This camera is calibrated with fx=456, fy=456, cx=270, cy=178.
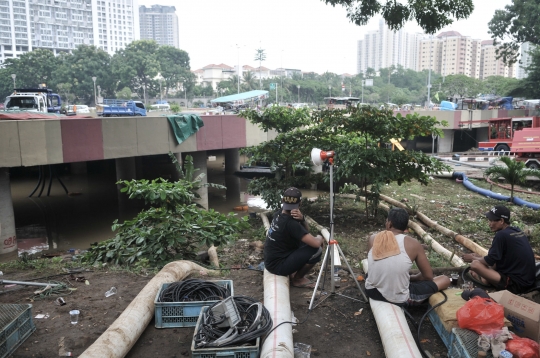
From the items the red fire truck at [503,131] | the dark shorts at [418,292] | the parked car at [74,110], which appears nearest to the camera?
the dark shorts at [418,292]

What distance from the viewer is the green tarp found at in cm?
1598

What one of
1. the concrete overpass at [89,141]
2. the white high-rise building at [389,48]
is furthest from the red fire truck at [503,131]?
the white high-rise building at [389,48]

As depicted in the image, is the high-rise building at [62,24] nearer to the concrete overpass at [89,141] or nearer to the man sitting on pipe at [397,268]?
the concrete overpass at [89,141]

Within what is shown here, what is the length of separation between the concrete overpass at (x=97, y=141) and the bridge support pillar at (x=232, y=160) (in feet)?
18.6

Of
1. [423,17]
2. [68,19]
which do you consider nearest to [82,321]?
[423,17]

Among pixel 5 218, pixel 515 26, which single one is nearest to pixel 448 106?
pixel 515 26

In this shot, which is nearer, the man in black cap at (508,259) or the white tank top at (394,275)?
the white tank top at (394,275)

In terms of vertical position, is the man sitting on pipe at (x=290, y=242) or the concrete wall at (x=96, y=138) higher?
the concrete wall at (x=96, y=138)

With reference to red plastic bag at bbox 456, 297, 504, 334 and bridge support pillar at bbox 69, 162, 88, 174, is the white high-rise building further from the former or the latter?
red plastic bag at bbox 456, 297, 504, 334

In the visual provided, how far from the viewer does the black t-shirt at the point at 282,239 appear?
5059 millimetres

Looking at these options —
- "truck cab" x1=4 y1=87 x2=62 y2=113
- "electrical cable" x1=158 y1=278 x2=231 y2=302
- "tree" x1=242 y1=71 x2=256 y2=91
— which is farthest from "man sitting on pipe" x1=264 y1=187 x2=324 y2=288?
"tree" x1=242 y1=71 x2=256 y2=91

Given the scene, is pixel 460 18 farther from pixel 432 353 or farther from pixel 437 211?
pixel 432 353

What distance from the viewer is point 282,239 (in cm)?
520

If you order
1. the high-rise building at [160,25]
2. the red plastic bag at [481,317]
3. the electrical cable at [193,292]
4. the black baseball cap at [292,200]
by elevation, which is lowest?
the electrical cable at [193,292]
